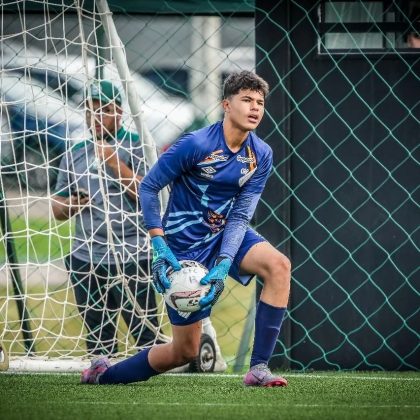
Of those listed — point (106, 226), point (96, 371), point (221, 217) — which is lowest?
point (96, 371)

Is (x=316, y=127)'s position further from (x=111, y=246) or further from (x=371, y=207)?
(x=111, y=246)

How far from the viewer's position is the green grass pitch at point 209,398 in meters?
4.52

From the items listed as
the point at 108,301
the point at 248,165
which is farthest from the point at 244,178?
the point at 108,301

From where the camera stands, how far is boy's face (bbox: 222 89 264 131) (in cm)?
555

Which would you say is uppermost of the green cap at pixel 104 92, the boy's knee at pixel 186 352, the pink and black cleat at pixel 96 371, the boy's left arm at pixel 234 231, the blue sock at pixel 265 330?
the green cap at pixel 104 92

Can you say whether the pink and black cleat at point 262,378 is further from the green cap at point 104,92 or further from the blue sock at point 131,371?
the green cap at point 104,92

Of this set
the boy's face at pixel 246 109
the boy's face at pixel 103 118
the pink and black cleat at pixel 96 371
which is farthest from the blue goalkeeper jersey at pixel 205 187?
the boy's face at pixel 103 118

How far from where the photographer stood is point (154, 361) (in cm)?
565

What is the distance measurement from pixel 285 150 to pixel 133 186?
0.96 m

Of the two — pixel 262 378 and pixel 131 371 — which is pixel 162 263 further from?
pixel 262 378

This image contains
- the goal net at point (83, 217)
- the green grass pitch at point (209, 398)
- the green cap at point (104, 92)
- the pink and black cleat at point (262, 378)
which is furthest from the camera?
the green cap at point (104, 92)

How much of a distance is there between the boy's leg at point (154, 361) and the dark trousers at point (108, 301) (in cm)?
101

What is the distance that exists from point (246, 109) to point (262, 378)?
4.31 ft

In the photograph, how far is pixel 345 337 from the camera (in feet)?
22.8
